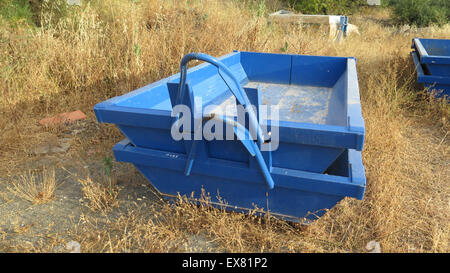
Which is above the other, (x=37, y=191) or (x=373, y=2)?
(x=373, y=2)

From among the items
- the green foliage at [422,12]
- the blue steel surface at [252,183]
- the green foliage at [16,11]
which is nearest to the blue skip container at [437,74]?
the blue steel surface at [252,183]

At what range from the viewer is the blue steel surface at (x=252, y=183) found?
180cm

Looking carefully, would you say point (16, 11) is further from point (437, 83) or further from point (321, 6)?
point (321, 6)

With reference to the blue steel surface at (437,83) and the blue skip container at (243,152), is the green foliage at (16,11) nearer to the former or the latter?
the blue skip container at (243,152)

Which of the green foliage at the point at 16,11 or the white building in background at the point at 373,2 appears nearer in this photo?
the green foliage at the point at 16,11

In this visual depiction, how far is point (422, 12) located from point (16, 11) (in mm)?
11915

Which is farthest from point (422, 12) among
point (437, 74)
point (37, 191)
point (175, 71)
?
point (37, 191)

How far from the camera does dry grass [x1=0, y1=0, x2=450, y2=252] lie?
2.08m

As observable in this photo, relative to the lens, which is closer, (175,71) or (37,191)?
(37,191)

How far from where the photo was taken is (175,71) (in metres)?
4.64

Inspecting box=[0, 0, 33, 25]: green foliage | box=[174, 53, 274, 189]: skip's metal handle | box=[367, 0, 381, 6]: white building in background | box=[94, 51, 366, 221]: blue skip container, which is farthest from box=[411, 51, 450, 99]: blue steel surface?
box=[367, 0, 381, 6]: white building in background

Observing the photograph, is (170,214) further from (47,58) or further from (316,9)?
(316,9)

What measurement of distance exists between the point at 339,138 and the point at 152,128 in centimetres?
110

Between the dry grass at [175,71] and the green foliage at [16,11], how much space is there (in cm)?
67
